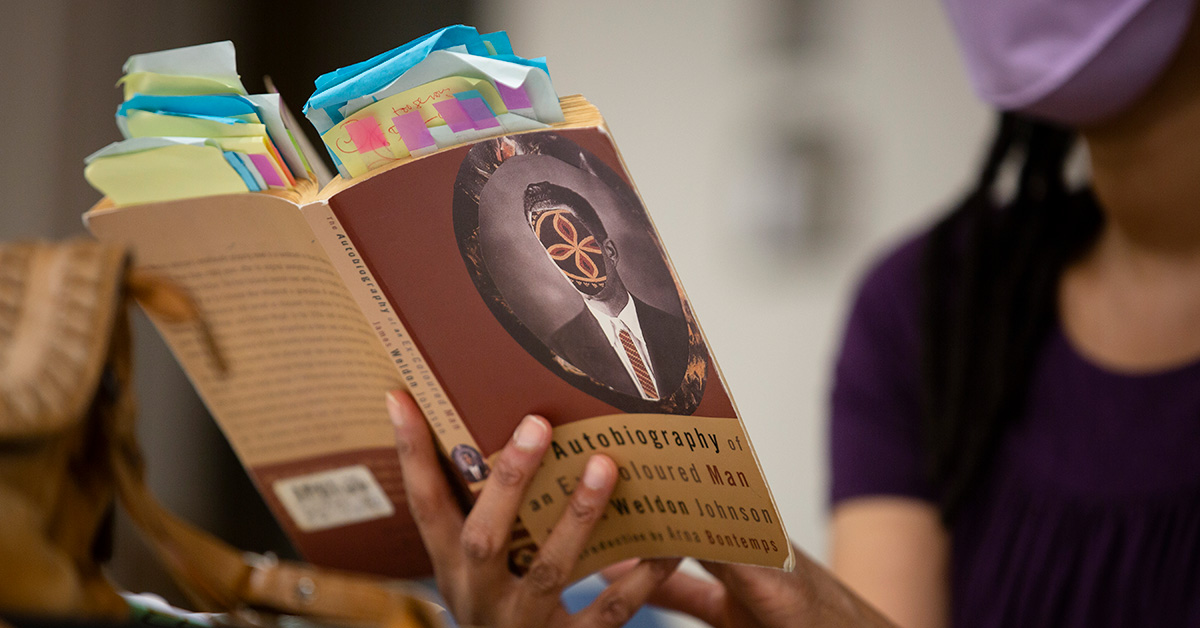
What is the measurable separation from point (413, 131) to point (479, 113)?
1.2 inches

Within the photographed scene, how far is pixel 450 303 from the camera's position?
39 cm

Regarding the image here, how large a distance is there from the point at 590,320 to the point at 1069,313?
0.61 metres

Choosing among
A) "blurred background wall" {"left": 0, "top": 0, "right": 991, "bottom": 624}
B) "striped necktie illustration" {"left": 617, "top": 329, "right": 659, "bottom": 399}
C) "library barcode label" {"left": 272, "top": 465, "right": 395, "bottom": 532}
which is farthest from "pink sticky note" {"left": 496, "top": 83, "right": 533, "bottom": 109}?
"blurred background wall" {"left": 0, "top": 0, "right": 991, "bottom": 624}

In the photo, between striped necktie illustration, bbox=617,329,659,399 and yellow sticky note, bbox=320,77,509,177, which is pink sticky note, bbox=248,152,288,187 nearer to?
yellow sticky note, bbox=320,77,509,177

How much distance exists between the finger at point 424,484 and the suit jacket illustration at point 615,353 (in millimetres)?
97

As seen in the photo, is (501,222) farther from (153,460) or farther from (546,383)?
(153,460)

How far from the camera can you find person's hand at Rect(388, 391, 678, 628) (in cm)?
42

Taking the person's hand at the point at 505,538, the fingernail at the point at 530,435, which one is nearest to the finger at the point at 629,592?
the person's hand at the point at 505,538

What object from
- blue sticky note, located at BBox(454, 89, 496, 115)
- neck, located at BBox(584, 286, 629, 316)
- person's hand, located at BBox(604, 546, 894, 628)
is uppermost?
blue sticky note, located at BBox(454, 89, 496, 115)

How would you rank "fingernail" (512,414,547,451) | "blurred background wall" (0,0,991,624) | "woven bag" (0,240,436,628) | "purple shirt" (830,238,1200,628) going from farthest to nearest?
"blurred background wall" (0,0,991,624)
"purple shirt" (830,238,1200,628)
"fingernail" (512,414,547,451)
"woven bag" (0,240,436,628)

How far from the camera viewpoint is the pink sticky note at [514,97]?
330 millimetres

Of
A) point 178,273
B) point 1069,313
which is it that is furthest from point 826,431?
point 178,273

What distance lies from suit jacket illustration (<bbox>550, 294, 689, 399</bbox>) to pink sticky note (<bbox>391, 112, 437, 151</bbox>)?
102mm

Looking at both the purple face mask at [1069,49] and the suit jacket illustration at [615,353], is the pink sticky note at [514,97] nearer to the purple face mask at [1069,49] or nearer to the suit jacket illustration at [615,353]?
the suit jacket illustration at [615,353]
